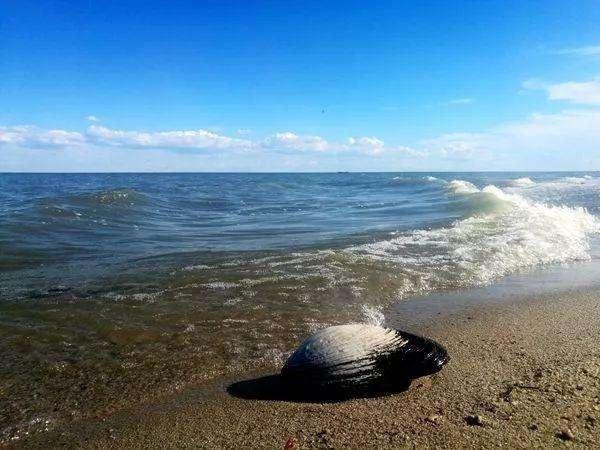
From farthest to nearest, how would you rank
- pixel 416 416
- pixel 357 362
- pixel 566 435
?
pixel 357 362
pixel 416 416
pixel 566 435

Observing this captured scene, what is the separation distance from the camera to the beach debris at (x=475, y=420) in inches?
156

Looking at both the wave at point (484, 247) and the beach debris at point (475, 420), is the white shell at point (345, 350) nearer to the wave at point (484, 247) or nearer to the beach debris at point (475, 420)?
the beach debris at point (475, 420)

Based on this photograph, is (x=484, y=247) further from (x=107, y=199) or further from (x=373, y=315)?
(x=107, y=199)

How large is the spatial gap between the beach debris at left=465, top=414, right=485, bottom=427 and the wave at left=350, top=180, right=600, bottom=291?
4.71 metres

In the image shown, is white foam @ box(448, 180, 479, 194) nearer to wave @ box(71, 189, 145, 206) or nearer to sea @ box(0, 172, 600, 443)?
sea @ box(0, 172, 600, 443)

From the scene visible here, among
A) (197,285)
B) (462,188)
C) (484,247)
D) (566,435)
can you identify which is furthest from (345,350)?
(462,188)

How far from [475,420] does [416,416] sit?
0.48m

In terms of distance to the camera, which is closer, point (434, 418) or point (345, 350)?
point (434, 418)

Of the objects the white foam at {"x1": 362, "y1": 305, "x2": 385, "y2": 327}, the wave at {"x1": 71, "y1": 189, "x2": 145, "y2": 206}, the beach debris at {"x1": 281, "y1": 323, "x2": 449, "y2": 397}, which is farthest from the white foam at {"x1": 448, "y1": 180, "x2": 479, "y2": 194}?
the beach debris at {"x1": 281, "y1": 323, "x2": 449, "y2": 397}

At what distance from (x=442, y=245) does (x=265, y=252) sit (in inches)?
186

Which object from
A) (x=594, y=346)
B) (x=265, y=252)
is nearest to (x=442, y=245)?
(x=265, y=252)

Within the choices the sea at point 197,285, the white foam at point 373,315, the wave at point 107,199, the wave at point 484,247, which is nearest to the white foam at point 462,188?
the sea at point 197,285

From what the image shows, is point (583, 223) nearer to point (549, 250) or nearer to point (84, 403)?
point (549, 250)

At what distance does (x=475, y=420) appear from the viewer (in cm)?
400
